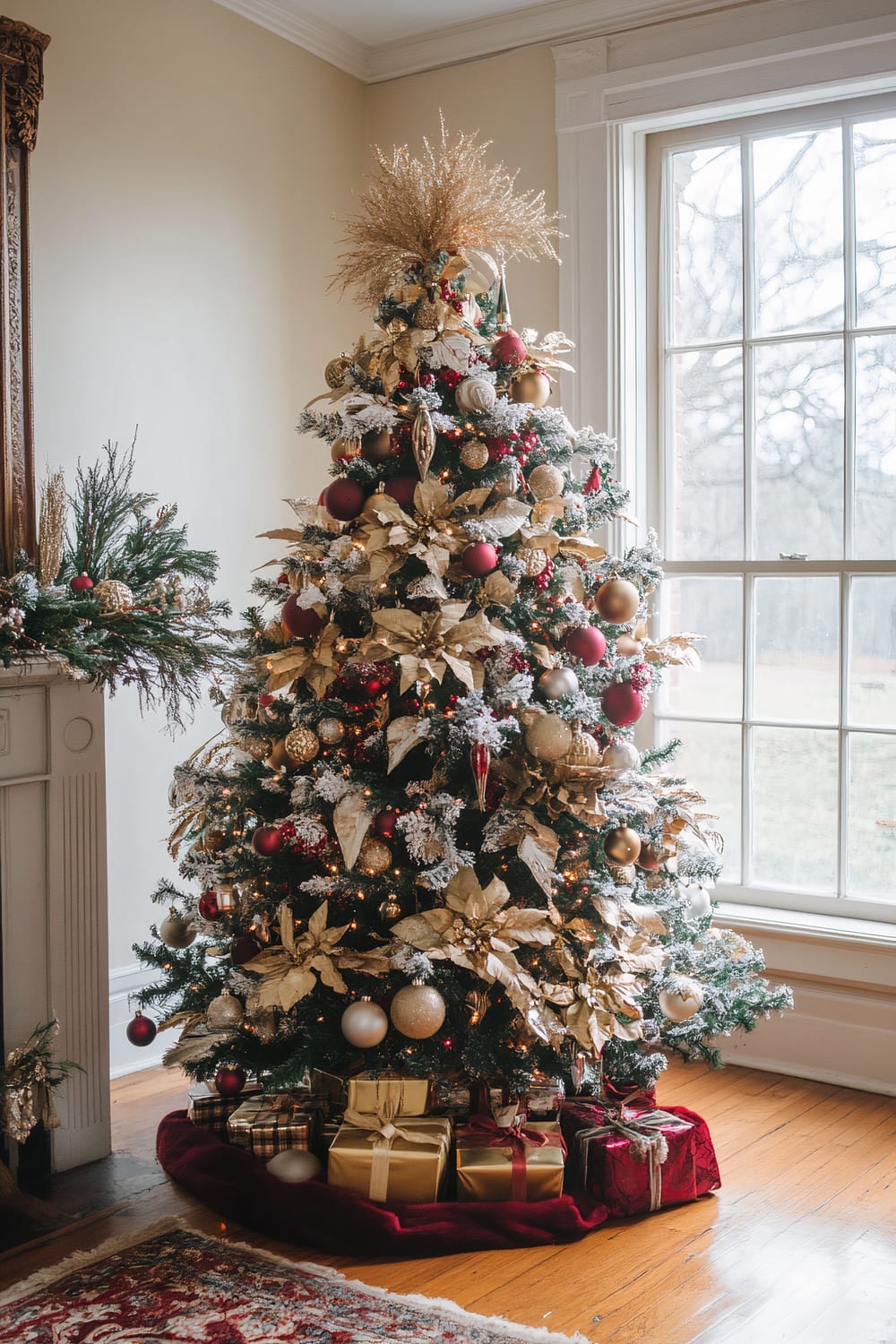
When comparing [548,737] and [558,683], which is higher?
[558,683]

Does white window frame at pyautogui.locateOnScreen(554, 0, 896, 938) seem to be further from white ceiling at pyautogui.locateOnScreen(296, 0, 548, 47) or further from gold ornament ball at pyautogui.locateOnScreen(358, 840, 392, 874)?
gold ornament ball at pyautogui.locateOnScreen(358, 840, 392, 874)

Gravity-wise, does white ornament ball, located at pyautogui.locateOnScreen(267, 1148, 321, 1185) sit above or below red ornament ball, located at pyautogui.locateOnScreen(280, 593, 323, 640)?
below

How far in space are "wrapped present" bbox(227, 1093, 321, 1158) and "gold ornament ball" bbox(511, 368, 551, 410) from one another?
1.54 meters

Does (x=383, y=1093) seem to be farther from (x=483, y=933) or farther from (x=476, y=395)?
(x=476, y=395)

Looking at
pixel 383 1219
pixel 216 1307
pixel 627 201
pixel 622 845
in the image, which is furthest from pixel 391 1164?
pixel 627 201

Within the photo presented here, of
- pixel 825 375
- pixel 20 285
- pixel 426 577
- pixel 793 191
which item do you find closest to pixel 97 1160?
pixel 426 577

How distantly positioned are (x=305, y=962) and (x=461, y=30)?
2755 millimetres

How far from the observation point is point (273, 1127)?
2436 mm

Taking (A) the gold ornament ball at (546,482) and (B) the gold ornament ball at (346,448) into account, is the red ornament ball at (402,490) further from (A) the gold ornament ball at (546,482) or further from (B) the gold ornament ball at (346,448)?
(A) the gold ornament ball at (546,482)

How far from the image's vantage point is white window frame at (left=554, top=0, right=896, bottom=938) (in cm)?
315

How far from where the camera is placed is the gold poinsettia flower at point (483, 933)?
2.27m

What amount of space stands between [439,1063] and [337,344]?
229 cm

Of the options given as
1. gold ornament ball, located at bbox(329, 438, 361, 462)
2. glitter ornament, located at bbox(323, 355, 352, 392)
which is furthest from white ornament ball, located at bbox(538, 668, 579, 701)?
glitter ornament, located at bbox(323, 355, 352, 392)

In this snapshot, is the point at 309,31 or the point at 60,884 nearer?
the point at 60,884
